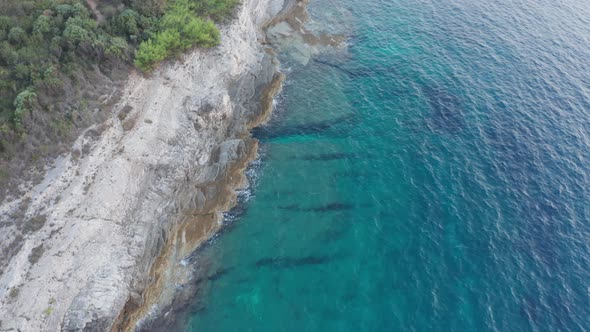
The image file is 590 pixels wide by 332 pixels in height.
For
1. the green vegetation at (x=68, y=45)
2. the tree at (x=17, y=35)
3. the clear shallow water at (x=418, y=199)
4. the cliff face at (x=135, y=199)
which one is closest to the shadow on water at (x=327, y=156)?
the clear shallow water at (x=418, y=199)

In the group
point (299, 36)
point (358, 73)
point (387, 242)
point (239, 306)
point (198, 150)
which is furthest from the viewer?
point (299, 36)

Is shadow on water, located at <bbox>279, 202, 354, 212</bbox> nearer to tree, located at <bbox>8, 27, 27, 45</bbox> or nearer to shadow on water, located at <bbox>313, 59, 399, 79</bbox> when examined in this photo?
shadow on water, located at <bbox>313, 59, 399, 79</bbox>

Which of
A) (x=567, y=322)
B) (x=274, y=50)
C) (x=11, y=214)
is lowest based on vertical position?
(x=567, y=322)

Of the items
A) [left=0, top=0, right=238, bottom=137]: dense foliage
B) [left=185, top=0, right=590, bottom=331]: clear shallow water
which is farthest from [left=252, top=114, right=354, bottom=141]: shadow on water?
[left=0, top=0, right=238, bottom=137]: dense foliage

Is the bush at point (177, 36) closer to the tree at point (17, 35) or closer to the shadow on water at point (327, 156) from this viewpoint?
the tree at point (17, 35)

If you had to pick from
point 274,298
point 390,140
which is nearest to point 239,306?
point 274,298

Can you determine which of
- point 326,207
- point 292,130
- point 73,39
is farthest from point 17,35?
point 326,207

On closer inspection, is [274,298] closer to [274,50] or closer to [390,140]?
[390,140]
